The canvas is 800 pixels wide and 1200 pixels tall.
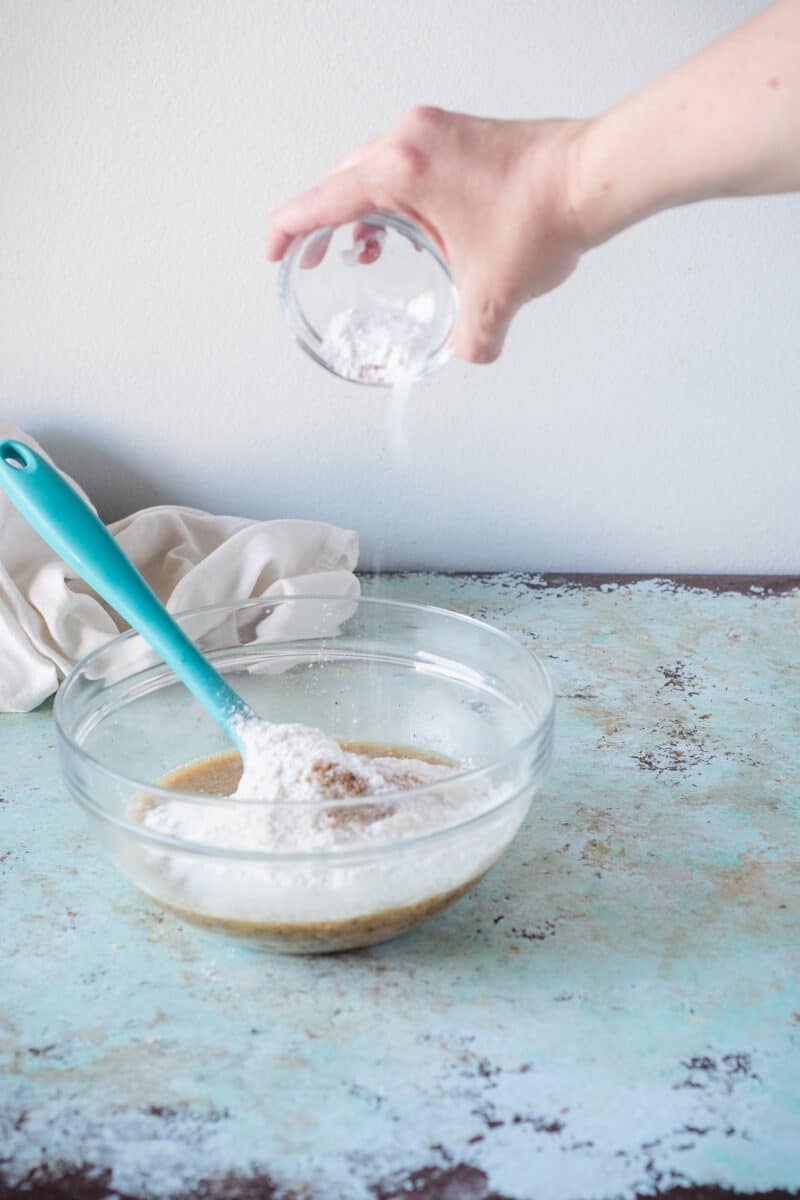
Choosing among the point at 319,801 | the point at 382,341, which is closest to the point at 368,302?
the point at 382,341

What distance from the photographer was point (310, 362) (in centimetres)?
136

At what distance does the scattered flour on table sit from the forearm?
0.40m

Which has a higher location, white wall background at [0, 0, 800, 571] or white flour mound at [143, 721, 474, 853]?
white wall background at [0, 0, 800, 571]

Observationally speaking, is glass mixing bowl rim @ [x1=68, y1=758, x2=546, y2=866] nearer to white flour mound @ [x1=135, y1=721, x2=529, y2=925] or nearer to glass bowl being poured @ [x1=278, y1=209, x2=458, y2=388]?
white flour mound @ [x1=135, y1=721, x2=529, y2=925]

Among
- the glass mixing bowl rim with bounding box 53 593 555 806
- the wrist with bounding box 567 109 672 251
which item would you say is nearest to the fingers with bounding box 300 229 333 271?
the wrist with bounding box 567 109 672 251

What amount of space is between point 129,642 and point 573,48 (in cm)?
79

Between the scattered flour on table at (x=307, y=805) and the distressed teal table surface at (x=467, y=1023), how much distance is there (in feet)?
0.31

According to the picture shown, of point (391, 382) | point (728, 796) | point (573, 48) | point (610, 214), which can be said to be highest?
point (573, 48)

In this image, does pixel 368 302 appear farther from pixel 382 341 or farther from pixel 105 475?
pixel 105 475

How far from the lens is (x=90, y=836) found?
0.92m

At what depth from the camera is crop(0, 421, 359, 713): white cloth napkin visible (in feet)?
3.69

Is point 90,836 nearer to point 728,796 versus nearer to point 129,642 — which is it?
point 129,642

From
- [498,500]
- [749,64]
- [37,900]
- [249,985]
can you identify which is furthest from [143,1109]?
[498,500]

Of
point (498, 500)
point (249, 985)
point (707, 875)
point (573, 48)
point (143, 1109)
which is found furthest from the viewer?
point (498, 500)
